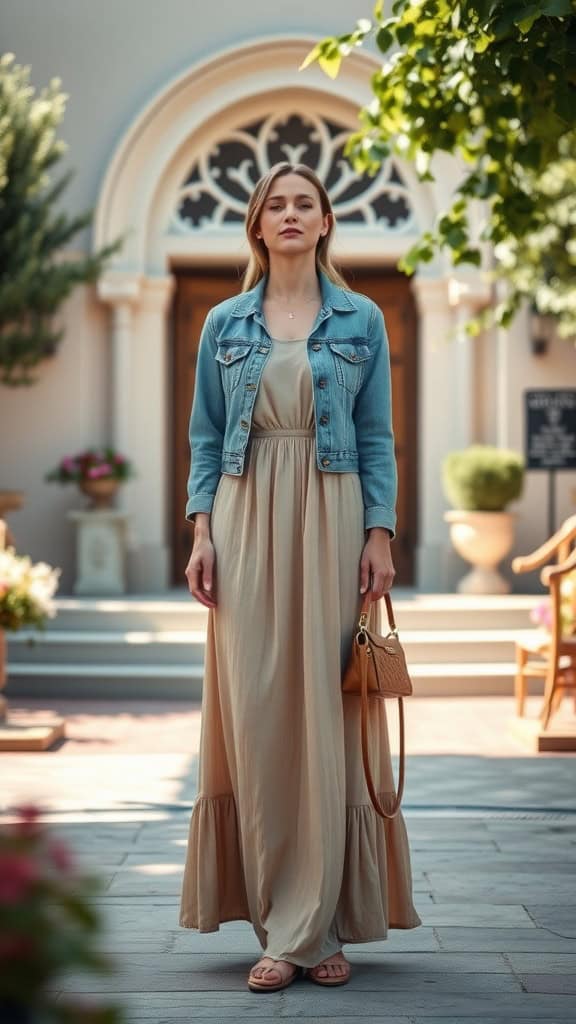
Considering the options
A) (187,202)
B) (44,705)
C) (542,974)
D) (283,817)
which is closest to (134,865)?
(283,817)

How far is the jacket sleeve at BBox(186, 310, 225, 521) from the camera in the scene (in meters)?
3.18

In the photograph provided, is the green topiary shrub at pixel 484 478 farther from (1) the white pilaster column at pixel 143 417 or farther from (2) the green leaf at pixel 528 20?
(2) the green leaf at pixel 528 20

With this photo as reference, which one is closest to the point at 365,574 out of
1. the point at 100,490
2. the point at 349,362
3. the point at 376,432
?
the point at 376,432

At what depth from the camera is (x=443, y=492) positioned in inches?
A: 432

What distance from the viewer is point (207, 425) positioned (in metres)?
3.21

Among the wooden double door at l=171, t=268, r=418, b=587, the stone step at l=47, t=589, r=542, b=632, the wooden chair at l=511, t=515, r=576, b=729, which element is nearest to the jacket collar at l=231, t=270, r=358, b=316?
the wooden chair at l=511, t=515, r=576, b=729

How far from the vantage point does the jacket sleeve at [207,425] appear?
10.4ft

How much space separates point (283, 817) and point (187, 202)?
8907mm

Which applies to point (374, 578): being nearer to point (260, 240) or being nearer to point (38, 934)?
point (260, 240)

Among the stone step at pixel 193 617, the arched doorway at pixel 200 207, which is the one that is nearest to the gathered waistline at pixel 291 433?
the stone step at pixel 193 617

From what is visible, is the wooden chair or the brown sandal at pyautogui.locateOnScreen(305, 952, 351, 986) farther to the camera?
the wooden chair

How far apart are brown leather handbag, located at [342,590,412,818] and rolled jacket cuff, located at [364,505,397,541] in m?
0.15

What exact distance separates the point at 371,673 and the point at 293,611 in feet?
0.75

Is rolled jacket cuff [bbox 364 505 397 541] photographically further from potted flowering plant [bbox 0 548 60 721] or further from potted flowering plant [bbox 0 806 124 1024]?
potted flowering plant [bbox 0 548 60 721]
